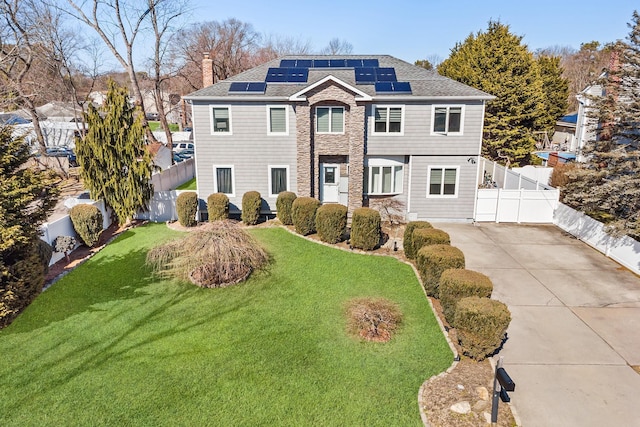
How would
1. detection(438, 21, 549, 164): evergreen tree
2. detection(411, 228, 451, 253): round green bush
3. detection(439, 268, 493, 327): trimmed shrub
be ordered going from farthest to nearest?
detection(438, 21, 549, 164): evergreen tree < detection(411, 228, 451, 253): round green bush < detection(439, 268, 493, 327): trimmed shrub

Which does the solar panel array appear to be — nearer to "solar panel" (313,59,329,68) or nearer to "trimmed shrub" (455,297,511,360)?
"solar panel" (313,59,329,68)

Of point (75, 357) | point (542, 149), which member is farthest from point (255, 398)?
point (542, 149)

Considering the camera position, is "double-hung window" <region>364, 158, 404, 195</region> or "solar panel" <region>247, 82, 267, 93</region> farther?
"double-hung window" <region>364, 158, 404, 195</region>

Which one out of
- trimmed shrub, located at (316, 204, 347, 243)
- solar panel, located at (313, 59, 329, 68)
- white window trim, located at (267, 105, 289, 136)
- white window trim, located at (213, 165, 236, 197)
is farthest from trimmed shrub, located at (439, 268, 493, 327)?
solar panel, located at (313, 59, 329, 68)

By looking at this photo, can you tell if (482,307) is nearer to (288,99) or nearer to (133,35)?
(288,99)

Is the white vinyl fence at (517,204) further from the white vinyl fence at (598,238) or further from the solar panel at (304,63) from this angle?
the solar panel at (304,63)

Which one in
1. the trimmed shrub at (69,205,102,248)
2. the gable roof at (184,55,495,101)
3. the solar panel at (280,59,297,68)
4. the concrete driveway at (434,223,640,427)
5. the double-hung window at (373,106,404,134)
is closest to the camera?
the concrete driveway at (434,223,640,427)
